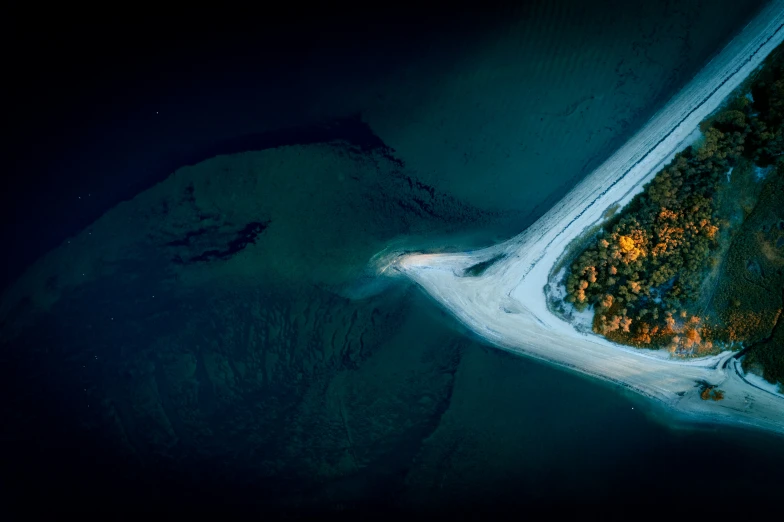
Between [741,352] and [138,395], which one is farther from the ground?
[741,352]

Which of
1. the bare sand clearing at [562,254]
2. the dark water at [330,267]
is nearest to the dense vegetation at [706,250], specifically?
the bare sand clearing at [562,254]

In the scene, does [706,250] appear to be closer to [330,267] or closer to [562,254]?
[562,254]

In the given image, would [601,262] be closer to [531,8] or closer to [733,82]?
[733,82]

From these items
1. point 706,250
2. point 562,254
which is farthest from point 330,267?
point 706,250

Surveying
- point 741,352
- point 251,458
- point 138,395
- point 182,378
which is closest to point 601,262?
point 741,352

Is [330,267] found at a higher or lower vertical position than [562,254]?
lower

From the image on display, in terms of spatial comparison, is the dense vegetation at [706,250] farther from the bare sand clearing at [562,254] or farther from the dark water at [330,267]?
the dark water at [330,267]
